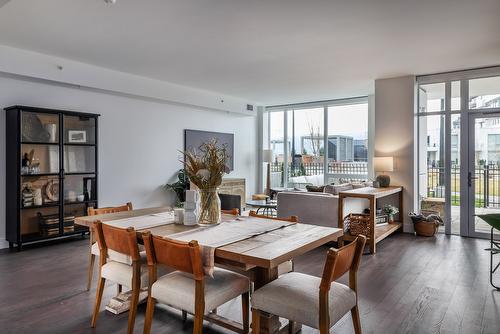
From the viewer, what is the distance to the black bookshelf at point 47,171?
4461 millimetres

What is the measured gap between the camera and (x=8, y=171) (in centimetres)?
457

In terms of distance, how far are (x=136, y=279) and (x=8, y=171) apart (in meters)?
3.54

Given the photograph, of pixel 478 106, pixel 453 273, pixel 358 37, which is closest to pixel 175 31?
pixel 358 37

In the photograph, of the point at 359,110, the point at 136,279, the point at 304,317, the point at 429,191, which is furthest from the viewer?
the point at 359,110

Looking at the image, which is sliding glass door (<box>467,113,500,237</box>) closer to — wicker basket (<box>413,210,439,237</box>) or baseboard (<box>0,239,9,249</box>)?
wicker basket (<box>413,210,439,237</box>)

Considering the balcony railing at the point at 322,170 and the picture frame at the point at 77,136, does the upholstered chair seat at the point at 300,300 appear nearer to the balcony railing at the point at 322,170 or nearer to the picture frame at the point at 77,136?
the picture frame at the point at 77,136

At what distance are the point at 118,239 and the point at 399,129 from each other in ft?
16.9

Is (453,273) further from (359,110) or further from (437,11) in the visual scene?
(359,110)

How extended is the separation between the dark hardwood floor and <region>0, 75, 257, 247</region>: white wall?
1454 millimetres

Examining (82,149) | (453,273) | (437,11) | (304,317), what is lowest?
(453,273)

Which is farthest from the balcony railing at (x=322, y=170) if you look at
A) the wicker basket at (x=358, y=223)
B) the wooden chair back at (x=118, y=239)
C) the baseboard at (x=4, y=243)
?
the wooden chair back at (x=118, y=239)

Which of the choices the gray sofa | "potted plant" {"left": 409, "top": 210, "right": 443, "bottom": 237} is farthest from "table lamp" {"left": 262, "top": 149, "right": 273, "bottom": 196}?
"potted plant" {"left": 409, "top": 210, "right": 443, "bottom": 237}

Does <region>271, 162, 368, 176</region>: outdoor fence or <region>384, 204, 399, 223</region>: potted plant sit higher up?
<region>271, 162, 368, 176</region>: outdoor fence

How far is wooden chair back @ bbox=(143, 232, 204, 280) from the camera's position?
1.77 metres
